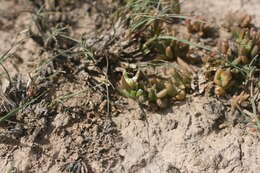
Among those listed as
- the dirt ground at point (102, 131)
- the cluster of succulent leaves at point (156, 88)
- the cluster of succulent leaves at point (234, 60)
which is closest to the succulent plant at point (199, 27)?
the cluster of succulent leaves at point (234, 60)

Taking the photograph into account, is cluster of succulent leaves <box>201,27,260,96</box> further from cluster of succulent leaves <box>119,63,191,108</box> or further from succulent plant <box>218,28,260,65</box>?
cluster of succulent leaves <box>119,63,191,108</box>

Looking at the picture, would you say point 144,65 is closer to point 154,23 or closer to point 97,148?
point 154,23

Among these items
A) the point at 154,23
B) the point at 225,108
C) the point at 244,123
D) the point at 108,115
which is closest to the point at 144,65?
the point at 154,23

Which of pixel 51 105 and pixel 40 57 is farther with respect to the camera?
pixel 40 57

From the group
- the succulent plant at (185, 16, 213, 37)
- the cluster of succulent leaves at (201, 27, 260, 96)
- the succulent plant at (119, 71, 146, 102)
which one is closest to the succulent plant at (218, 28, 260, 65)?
the cluster of succulent leaves at (201, 27, 260, 96)

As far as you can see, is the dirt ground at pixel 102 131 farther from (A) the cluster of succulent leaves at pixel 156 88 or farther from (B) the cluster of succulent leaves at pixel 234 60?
(B) the cluster of succulent leaves at pixel 234 60

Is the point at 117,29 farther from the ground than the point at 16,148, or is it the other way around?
the point at 117,29

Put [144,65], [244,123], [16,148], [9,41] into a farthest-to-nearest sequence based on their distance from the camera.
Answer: [9,41] → [144,65] → [244,123] → [16,148]
